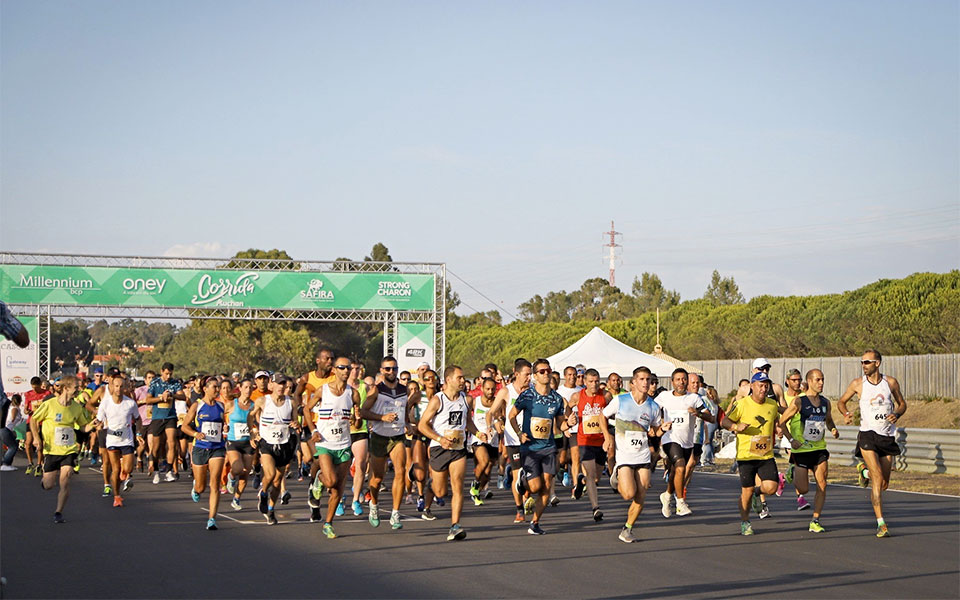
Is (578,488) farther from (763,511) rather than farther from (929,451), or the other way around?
(929,451)

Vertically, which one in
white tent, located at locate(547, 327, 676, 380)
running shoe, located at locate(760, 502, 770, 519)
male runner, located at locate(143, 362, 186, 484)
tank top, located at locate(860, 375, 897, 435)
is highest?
white tent, located at locate(547, 327, 676, 380)

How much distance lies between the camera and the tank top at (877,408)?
13.1 metres

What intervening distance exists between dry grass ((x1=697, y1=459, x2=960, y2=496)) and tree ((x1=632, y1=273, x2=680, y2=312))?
252ft

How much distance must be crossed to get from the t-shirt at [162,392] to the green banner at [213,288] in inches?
787

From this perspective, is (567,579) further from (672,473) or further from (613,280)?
(613,280)

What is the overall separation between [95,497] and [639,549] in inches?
372

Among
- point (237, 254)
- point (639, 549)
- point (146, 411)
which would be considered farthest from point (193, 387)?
A: point (237, 254)

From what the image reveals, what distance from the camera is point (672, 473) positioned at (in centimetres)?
1510

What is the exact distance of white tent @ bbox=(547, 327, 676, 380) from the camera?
3262 centimetres

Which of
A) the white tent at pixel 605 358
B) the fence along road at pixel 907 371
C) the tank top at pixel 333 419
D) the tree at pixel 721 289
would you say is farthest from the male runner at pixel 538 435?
the tree at pixel 721 289

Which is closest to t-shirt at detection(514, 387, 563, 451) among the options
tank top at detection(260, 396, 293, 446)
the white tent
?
tank top at detection(260, 396, 293, 446)

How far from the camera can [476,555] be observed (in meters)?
11.0

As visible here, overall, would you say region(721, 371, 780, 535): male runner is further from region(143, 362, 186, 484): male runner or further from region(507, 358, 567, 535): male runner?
region(143, 362, 186, 484): male runner

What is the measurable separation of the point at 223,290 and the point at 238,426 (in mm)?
29511
